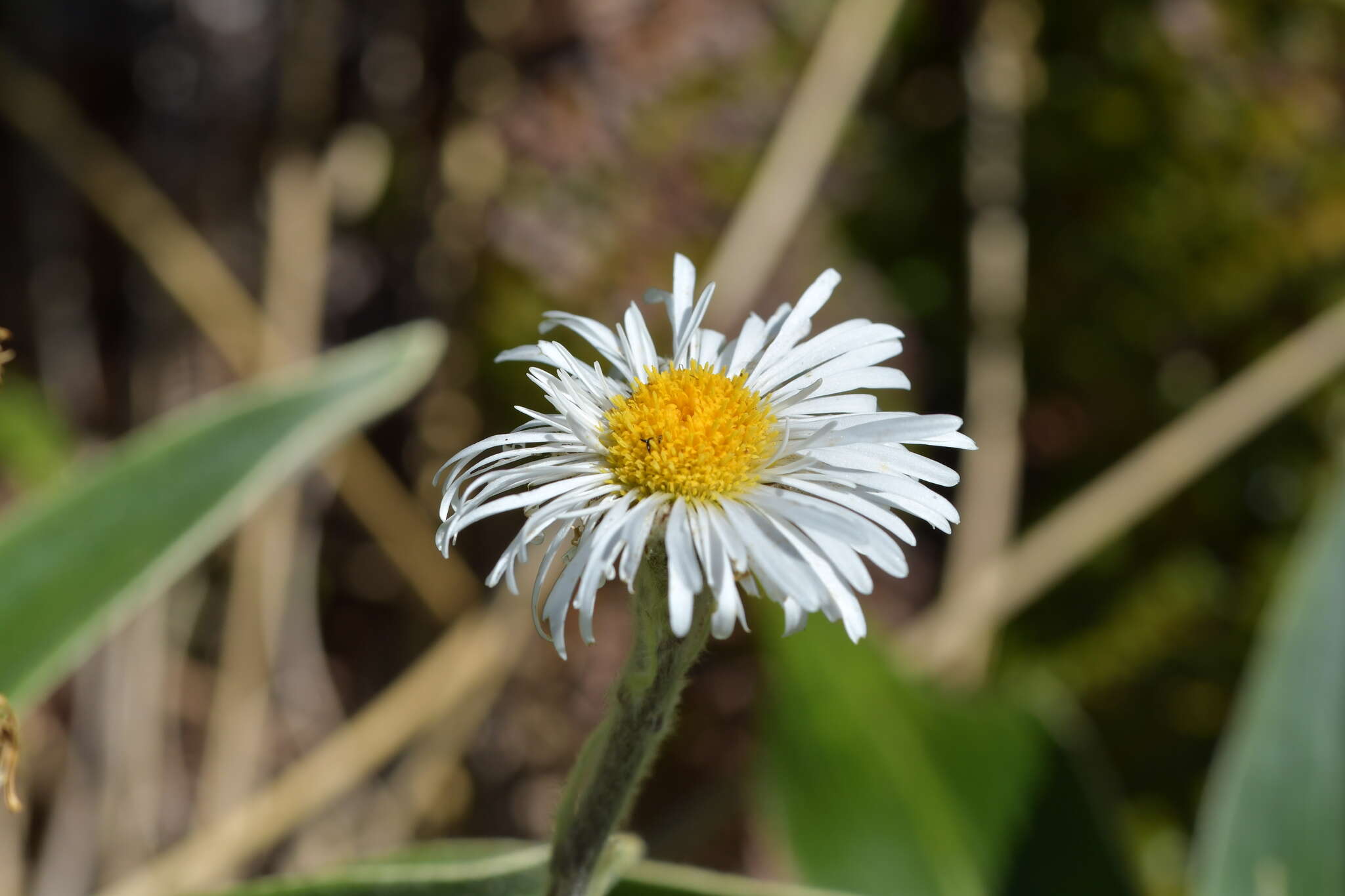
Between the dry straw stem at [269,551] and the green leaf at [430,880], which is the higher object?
the dry straw stem at [269,551]

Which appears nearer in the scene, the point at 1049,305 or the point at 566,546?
the point at 566,546

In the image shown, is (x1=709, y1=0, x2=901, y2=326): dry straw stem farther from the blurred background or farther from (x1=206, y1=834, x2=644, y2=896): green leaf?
(x1=206, y1=834, x2=644, y2=896): green leaf

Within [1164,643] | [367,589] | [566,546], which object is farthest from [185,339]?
[1164,643]

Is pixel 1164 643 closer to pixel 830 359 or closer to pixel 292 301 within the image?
pixel 830 359

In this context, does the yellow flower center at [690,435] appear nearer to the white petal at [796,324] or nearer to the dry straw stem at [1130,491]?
the white petal at [796,324]

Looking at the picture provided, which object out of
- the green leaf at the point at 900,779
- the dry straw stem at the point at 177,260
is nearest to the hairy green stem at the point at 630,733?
the green leaf at the point at 900,779

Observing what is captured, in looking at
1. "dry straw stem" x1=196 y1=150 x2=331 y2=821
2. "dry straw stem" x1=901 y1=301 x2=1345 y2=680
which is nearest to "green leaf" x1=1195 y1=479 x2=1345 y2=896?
"dry straw stem" x1=901 y1=301 x2=1345 y2=680

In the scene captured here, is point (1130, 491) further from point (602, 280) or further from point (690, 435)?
point (690, 435)
